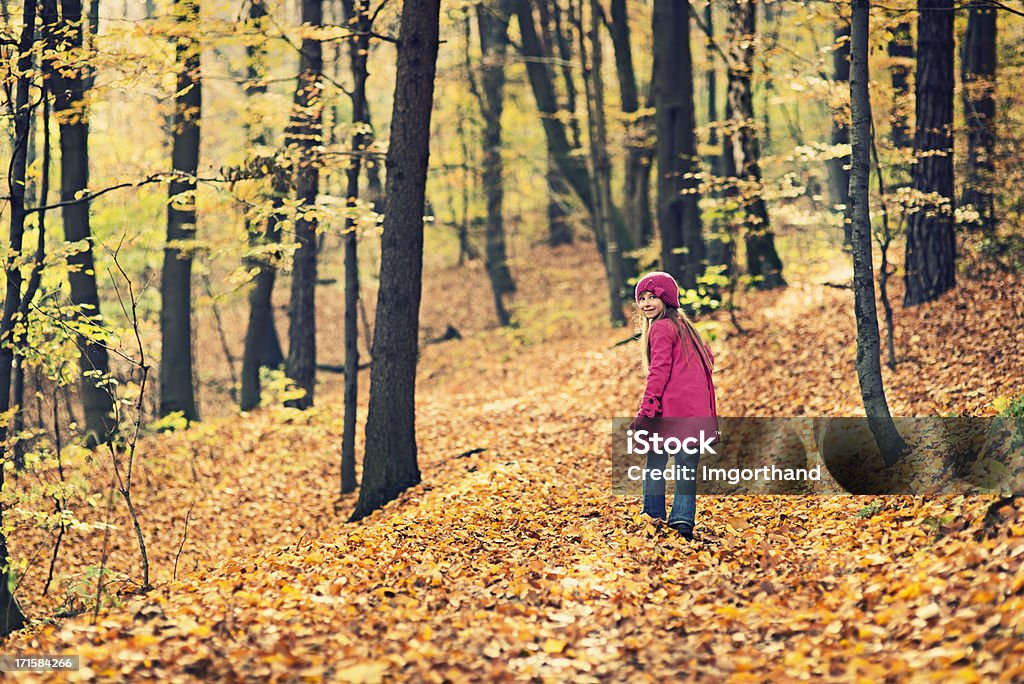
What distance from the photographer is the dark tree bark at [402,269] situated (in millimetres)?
8789

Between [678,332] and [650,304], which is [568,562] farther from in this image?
[650,304]

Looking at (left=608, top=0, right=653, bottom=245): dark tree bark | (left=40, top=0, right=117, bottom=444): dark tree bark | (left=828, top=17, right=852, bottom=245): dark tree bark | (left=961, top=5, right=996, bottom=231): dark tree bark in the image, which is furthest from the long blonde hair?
(left=608, top=0, right=653, bottom=245): dark tree bark

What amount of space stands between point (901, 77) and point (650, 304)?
11.3 meters

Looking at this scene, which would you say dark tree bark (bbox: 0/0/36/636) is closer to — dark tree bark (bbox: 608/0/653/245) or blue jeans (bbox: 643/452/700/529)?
blue jeans (bbox: 643/452/700/529)

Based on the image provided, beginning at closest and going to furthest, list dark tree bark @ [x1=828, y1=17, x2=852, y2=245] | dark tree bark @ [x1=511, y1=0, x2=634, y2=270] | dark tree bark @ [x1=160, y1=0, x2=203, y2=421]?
dark tree bark @ [x1=828, y1=17, x2=852, y2=245] < dark tree bark @ [x1=160, y1=0, x2=203, y2=421] < dark tree bark @ [x1=511, y1=0, x2=634, y2=270]

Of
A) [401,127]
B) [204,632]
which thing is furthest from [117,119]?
[204,632]

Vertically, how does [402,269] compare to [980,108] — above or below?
below

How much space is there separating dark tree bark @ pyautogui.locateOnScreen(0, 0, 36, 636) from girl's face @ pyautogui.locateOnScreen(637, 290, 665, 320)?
208 inches

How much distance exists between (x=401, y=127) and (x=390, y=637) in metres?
5.64

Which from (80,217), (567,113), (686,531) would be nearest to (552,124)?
(567,113)

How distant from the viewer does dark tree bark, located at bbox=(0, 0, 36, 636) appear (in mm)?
7422

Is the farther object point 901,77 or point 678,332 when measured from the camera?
point 901,77

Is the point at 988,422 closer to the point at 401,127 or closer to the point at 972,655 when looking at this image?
the point at 972,655

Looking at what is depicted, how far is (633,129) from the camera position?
59.7ft
